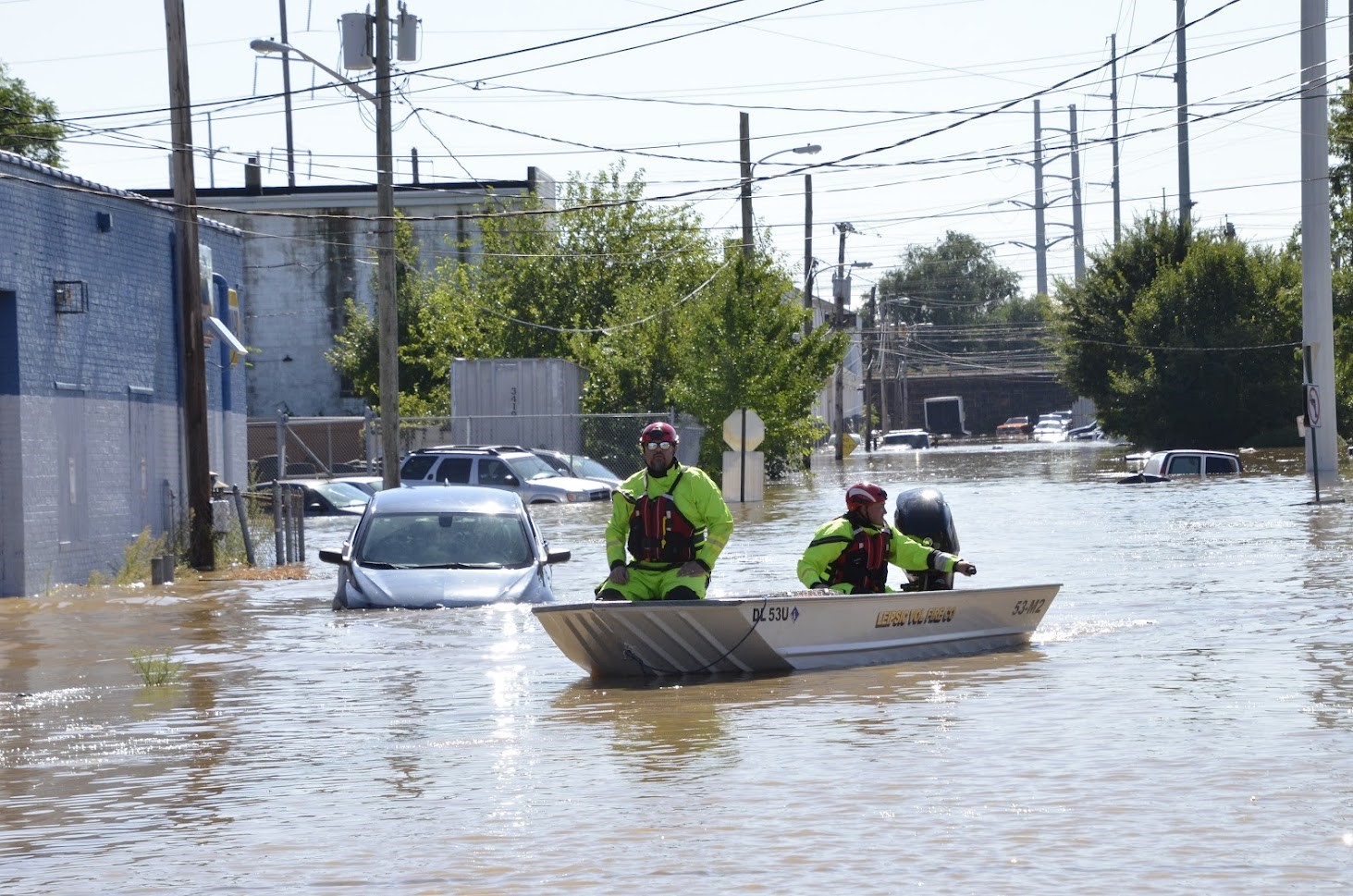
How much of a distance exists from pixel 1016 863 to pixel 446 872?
2.23m

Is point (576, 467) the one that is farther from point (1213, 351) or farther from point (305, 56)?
point (1213, 351)

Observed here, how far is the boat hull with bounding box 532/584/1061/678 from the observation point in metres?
12.4

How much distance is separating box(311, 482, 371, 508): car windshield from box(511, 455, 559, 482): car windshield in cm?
285

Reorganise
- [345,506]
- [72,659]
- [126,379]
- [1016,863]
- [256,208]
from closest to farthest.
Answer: [1016,863]
[72,659]
[126,379]
[345,506]
[256,208]

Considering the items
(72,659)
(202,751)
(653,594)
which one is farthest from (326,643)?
(202,751)

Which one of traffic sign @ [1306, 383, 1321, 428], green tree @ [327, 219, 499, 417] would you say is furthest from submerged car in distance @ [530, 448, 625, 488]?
traffic sign @ [1306, 383, 1321, 428]

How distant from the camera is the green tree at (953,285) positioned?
163 meters

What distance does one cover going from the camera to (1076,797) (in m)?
8.55

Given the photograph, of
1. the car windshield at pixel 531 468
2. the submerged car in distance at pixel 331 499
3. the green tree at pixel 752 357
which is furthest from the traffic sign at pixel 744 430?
the submerged car in distance at pixel 331 499

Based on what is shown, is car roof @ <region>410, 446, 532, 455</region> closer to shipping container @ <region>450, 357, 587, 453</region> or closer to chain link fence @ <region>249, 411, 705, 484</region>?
chain link fence @ <region>249, 411, 705, 484</region>

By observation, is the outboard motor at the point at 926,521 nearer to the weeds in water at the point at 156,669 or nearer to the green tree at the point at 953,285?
the weeds in water at the point at 156,669

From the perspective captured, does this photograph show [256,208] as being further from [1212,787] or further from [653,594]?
[1212,787]

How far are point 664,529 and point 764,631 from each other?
1.01 m

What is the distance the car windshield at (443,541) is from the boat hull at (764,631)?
11.1ft
